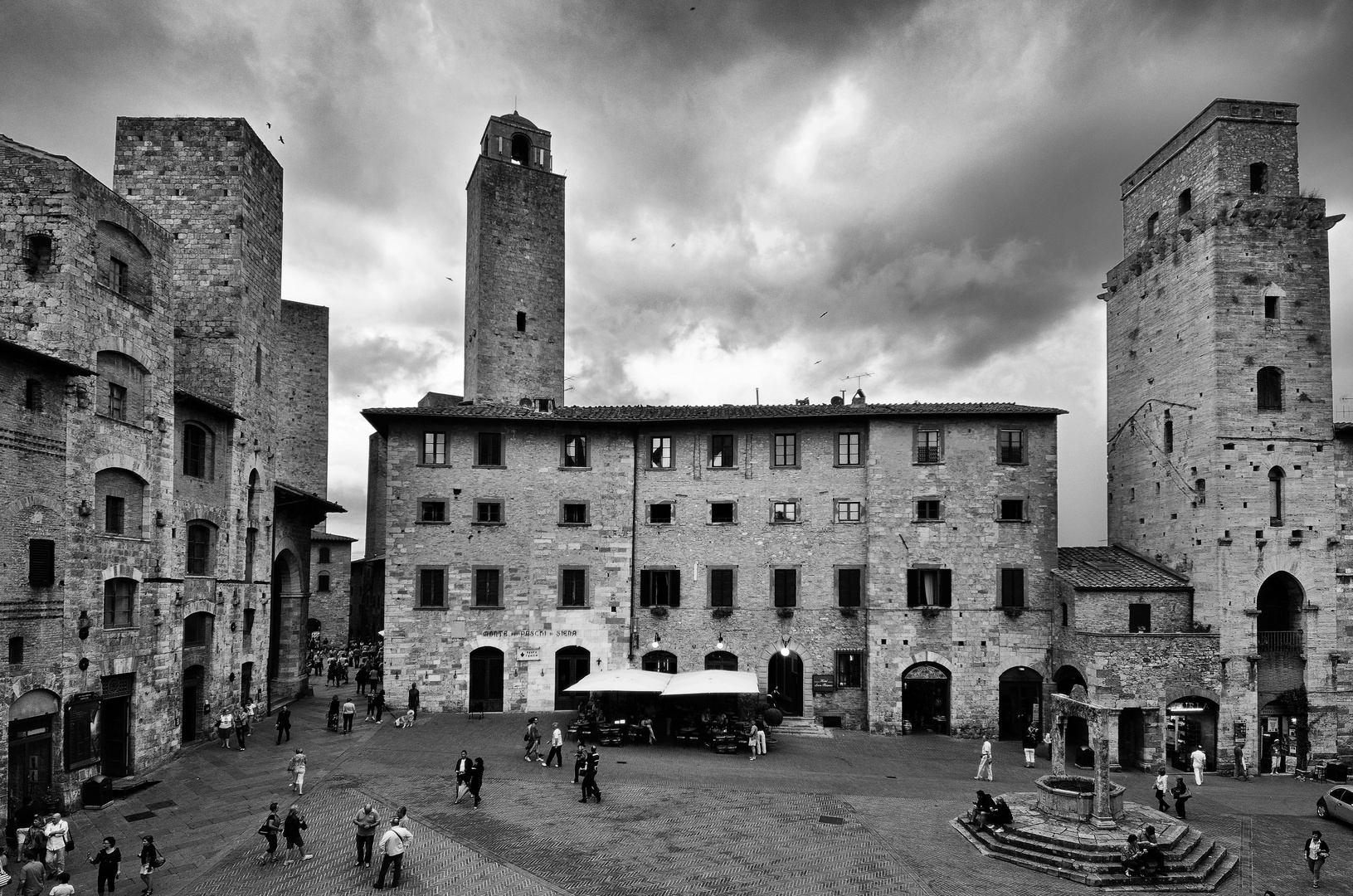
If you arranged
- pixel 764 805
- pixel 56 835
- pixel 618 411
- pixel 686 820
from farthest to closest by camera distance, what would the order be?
pixel 618 411 < pixel 764 805 < pixel 686 820 < pixel 56 835

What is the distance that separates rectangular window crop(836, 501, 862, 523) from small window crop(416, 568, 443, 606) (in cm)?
1623

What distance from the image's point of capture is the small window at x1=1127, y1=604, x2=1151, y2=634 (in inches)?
1236

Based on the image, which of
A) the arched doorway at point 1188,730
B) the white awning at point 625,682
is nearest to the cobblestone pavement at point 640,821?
the arched doorway at point 1188,730

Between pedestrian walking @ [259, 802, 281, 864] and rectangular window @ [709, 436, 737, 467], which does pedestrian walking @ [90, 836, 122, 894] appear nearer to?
pedestrian walking @ [259, 802, 281, 864]

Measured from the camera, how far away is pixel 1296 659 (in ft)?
102

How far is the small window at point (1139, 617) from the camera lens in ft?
103

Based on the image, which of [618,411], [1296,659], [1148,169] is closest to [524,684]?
[618,411]

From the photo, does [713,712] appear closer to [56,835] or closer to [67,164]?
[56,835]

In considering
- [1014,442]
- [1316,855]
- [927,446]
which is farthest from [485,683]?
[1316,855]

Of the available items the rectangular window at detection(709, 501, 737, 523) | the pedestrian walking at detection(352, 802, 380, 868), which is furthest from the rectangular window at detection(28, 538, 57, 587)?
the rectangular window at detection(709, 501, 737, 523)

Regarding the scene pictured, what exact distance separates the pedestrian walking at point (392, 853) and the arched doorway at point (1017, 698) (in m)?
24.0

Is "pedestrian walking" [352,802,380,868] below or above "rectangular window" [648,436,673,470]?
below

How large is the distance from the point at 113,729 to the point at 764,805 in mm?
18868

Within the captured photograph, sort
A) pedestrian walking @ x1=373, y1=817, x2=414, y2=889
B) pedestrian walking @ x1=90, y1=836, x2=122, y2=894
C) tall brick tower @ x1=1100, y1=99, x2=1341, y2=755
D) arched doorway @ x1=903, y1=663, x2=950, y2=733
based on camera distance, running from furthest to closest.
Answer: arched doorway @ x1=903, y1=663, x2=950, y2=733, tall brick tower @ x1=1100, y1=99, x2=1341, y2=755, pedestrian walking @ x1=373, y1=817, x2=414, y2=889, pedestrian walking @ x1=90, y1=836, x2=122, y2=894
